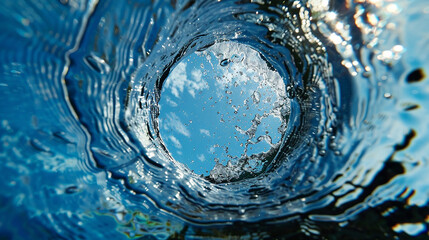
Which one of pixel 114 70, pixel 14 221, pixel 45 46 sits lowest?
pixel 14 221

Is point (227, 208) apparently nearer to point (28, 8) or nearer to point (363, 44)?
point (363, 44)

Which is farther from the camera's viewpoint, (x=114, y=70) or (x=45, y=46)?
(x=114, y=70)

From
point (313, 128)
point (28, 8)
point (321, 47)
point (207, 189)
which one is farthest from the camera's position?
point (207, 189)

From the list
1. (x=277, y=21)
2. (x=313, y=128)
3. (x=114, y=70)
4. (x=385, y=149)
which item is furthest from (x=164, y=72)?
(x=385, y=149)

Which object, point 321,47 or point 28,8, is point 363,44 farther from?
point 28,8

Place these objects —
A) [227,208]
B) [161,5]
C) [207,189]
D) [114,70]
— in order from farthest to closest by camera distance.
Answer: [207,189]
[227,208]
[114,70]
[161,5]

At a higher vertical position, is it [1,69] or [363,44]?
[363,44]
